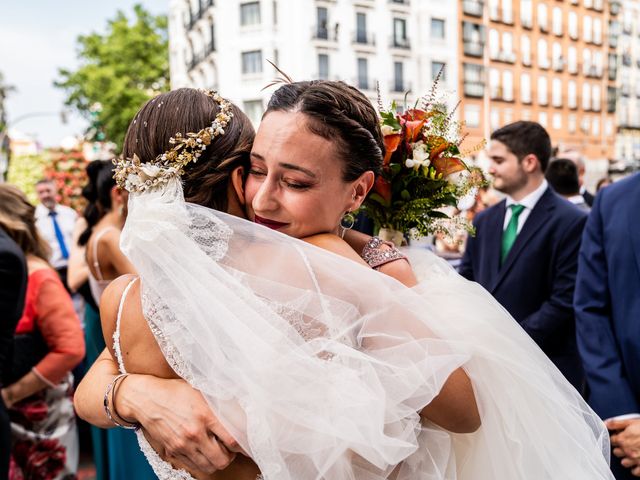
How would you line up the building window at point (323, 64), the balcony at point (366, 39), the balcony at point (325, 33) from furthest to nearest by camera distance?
the balcony at point (366, 39)
the building window at point (323, 64)
the balcony at point (325, 33)

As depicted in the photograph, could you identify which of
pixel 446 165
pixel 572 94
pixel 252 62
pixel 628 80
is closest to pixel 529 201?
pixel 446 165

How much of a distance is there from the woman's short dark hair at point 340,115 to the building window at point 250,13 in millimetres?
29198

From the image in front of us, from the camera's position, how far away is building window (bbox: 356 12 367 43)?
3059 centimetres

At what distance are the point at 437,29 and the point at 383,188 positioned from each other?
110 feet

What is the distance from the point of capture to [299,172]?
4.56ft

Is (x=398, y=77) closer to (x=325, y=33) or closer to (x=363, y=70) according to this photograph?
(x=363, y=70)

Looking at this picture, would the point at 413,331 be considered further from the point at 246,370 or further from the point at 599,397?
Result: the point at 599,397

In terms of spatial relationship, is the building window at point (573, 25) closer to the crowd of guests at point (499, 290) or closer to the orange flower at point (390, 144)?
the crowd of guests at point (499, 290)

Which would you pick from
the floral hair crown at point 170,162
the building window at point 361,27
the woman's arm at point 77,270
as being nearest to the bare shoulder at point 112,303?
the floral hair crown at point 170,162

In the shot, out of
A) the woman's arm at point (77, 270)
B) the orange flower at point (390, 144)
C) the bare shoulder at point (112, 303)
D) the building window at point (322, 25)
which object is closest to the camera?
the bare shoulder at point (112, 303)

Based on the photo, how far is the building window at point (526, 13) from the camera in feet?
119

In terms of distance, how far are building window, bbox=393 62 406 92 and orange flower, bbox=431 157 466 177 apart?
3089 cm

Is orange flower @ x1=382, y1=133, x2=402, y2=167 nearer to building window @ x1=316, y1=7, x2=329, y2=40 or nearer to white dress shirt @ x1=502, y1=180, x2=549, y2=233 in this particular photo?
white dress shirt @ x1=502, y1=180, x2=549, y2=233

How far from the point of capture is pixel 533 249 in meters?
3.41
